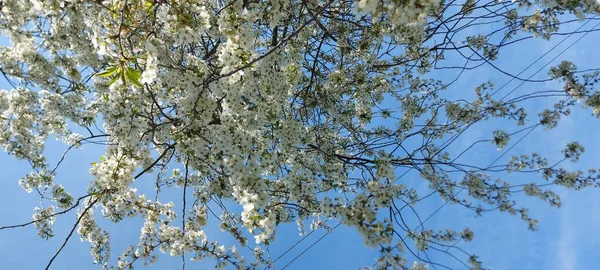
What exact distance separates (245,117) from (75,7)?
1.93 m

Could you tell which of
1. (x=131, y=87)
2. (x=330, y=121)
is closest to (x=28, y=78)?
(x=131, y=87)

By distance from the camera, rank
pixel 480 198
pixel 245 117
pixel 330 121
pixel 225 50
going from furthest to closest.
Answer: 1. pixel 330 121
2. pixel 480 198
3. pixel 245 117
4. pixel 225 50

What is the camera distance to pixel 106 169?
3.73 meters

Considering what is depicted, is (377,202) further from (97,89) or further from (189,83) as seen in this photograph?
(97,89)

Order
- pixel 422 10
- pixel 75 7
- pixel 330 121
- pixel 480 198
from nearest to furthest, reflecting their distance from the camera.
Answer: pixel 422 10, pixel 75 7, pixel 480 198, pixel 330 121

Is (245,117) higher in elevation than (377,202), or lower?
higher

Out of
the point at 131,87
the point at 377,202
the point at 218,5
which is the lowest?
the point at 377,202

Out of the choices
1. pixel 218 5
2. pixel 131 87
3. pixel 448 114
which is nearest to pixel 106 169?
pixel 131 87

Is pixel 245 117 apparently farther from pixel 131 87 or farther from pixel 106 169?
pixel 106 169

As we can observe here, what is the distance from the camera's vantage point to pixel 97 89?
13.1 feet

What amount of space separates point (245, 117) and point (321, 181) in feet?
5.49

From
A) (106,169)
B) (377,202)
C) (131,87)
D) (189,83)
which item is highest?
(131,87)

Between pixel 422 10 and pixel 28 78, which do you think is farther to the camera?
pixel 28 78

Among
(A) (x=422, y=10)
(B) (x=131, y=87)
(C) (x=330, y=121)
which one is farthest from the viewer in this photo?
(C) (x=330, y=121)
